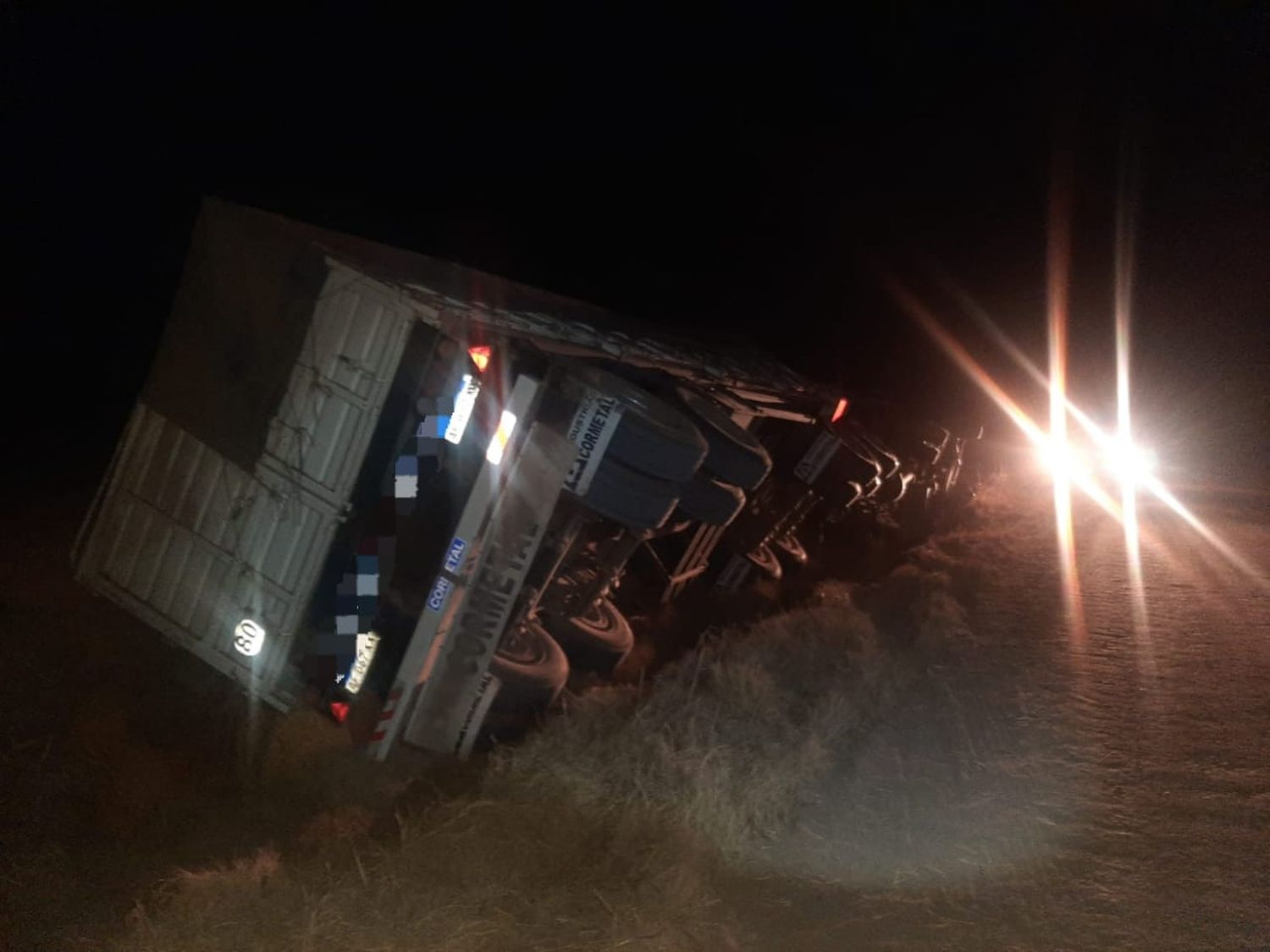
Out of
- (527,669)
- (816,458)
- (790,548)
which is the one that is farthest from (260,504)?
(790,548)

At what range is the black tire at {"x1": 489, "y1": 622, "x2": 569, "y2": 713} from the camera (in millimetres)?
5613

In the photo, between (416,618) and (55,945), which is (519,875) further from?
(55,945)

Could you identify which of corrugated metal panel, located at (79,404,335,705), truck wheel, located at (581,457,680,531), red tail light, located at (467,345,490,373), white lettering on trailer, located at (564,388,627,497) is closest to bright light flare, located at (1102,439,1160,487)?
truck wheel, located at (581,457,680,531)

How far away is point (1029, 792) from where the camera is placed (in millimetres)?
5746

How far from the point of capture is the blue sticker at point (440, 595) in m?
4.99

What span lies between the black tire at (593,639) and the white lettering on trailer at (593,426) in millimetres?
1563

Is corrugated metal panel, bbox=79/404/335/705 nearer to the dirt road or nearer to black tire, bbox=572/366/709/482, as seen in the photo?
black tire, bbox=572/366/709/482

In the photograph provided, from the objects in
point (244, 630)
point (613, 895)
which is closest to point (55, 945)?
point (244, 630)

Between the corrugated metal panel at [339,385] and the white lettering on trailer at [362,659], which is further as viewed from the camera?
the white lettering on trailer at [362,659]

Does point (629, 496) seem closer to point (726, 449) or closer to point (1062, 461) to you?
point (726, 449)

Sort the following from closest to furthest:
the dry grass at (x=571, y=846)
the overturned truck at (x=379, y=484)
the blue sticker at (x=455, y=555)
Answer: the dry grass at (x=571, y=846), the blue sticker at (x=455, y=555), the overturned truck at (x=379, y=484)

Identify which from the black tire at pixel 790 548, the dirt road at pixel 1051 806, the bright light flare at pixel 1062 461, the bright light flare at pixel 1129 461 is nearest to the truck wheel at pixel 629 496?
the dirt road at pixel 1051 806

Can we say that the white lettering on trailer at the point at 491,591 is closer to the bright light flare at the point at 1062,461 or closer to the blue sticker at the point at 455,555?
the blue sticker at the point at 455,555

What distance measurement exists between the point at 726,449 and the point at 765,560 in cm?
364
